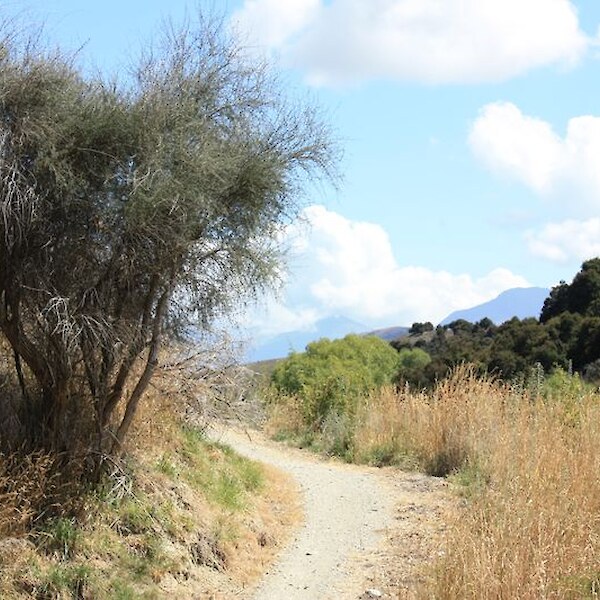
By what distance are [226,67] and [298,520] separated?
5.29m

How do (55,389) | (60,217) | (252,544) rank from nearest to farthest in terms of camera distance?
(60,217), (55,389), (252,544)

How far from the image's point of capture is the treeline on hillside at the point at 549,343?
27.7 meters

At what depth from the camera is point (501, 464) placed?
10938 mm

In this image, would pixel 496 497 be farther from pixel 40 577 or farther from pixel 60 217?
pixel 60 217

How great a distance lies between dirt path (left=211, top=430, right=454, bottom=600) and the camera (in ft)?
27.1

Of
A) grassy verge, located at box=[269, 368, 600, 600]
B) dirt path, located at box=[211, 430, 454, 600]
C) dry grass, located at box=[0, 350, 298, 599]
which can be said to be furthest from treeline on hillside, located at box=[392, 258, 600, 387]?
dry grass, located at box=[0, 350, 298, 599]

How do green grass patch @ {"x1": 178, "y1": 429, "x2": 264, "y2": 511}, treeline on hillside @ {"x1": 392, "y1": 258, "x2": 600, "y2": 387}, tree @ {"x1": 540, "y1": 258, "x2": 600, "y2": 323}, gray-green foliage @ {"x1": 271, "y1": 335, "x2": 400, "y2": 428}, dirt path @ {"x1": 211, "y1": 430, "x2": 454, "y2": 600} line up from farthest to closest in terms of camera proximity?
tree @ {"x1": 540, "y1": 258, "x2": 600, "y2": 323} < treeline on hillside @ {"x1": 392, "y1": 258, "x2": 600, "y2": 387} < gray-green foliage @ {"x1": 271, "y1": 335, "x2": 400, "y2": 428} < green grass patch @ {"x1": 178, "y1": 429, "x2": 264, "y2": 511} < dirt path @ {"x1": 211, "y1": 430, "x2": 454, "y2": 600}

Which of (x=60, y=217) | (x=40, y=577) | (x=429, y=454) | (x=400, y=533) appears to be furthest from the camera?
(x=429, y=454)

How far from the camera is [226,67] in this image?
28.0 feet

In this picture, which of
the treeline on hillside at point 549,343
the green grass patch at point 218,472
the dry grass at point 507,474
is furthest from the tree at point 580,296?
the green grass patch at point 218,472

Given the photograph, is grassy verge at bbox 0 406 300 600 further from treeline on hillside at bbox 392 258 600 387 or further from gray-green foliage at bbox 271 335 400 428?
treeline on hillside at bbox 392 258 600 387

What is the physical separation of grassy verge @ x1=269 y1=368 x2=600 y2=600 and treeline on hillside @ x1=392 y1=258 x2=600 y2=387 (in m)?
8.43

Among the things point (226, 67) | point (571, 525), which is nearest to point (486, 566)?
point (571, 525)

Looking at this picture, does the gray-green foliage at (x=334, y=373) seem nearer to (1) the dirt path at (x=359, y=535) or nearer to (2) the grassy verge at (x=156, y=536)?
(1) the dirt path at (x=359, y=535)
